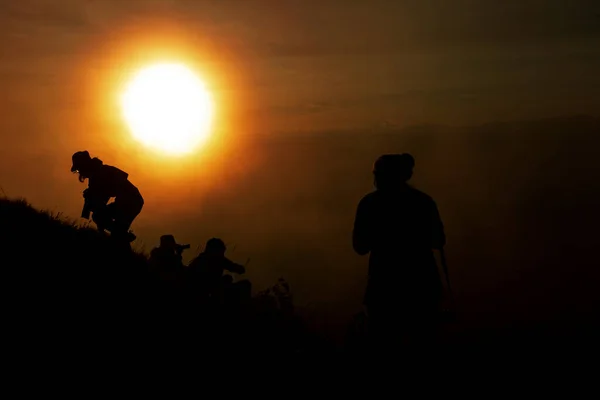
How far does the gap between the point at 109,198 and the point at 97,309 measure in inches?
171

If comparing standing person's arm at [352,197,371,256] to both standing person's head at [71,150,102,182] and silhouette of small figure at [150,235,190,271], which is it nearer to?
silhouette of small figure at [150,235,190,271]

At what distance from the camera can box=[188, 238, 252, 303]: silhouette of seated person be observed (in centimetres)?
1198

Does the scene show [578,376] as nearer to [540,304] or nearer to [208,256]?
[208,256]

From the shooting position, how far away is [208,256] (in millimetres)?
12688

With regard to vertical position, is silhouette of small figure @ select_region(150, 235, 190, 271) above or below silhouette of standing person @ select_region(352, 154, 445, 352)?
above

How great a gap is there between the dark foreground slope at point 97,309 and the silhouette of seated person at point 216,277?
570 millimetres

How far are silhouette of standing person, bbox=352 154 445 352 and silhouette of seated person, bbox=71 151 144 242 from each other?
20.1ft

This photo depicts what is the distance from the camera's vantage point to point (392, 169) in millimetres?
7410

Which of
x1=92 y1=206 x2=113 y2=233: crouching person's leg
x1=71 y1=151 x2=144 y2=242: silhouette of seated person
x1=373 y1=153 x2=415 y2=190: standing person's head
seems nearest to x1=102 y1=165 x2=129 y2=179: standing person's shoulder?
x1=71 y1=151 x2=144 y2=242: silhouette of seated person

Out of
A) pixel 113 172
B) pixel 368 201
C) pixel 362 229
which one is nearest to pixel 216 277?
pixel 113 172

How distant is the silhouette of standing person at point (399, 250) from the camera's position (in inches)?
294

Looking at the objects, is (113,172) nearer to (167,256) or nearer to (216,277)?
(167,256)

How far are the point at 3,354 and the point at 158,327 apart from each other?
2089 mm

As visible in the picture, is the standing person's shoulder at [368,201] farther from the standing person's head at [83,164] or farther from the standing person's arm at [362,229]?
the standing person's head at [83,164]
